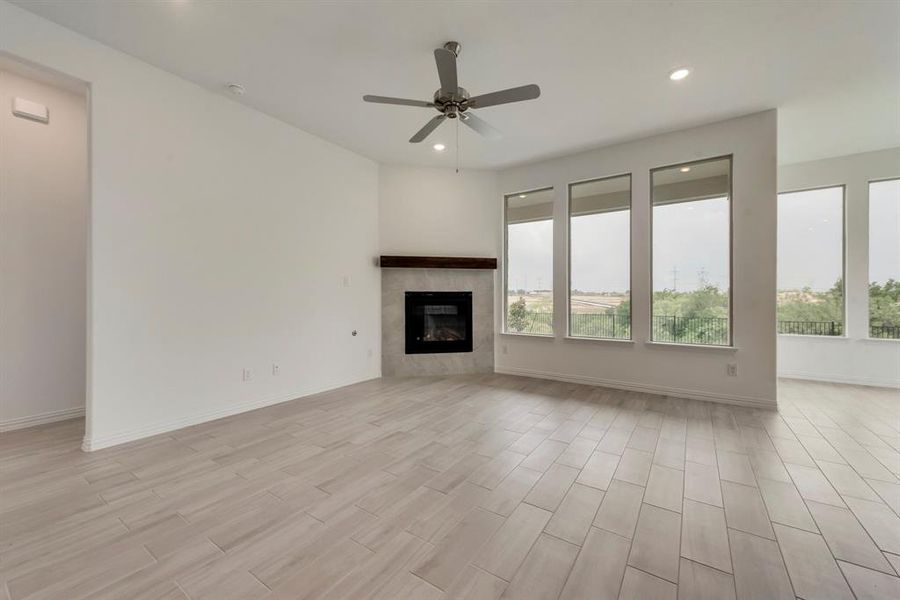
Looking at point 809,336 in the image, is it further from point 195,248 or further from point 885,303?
point 195,248

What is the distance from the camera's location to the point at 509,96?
2547mm

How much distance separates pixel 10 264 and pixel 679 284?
6860 millimetres

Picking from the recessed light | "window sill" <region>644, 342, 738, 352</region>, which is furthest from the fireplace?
the recessed light

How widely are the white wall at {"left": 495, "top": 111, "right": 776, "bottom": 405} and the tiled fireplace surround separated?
1.86ft

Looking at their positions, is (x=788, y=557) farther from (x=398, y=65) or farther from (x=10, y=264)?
(x=10, y=264)

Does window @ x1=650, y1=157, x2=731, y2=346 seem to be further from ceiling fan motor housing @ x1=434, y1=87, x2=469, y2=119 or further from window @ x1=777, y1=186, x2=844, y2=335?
ceiling fan motor housing @ x1=434, y1=87, x2=469, y2=119

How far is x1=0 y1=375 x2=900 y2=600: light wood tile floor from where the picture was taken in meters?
1.51

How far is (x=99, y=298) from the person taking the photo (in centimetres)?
275

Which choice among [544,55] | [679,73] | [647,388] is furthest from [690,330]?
[544,55]

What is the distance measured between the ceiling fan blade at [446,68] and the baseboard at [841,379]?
20.3ft

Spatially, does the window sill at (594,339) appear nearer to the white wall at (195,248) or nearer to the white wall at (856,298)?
the white wall at (856,298)

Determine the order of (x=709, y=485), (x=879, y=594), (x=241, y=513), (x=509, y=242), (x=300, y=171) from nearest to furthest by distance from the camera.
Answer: (x=879, y=594) < (x=241, y=513) < (x=709, y=485) < (x=300, y=171) < (x=509, y=242)

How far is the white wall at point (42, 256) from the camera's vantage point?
3.14m

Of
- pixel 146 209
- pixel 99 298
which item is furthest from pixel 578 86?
pixel 99 298
